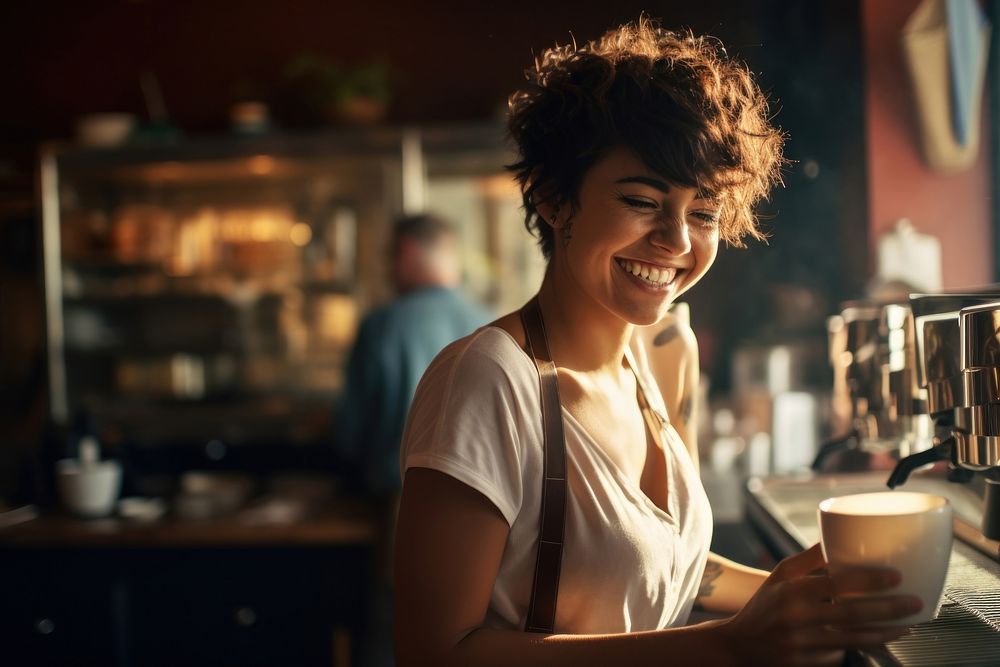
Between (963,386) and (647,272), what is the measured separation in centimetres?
37

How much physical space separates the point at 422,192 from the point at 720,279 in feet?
3.99

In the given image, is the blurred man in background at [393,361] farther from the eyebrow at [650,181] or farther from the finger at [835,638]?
the finger at [835,638]

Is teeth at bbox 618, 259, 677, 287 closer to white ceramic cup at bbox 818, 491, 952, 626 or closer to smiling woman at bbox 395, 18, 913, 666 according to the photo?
smiling woman at bbox 395, 18, 913, 666

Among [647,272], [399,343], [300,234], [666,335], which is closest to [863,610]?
[647,272]

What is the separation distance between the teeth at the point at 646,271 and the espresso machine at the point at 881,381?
1.46 feet

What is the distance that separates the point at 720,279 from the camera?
3.63 metres

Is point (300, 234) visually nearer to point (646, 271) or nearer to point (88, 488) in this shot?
point (88, 488)

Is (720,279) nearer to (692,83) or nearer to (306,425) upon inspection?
(306,425)

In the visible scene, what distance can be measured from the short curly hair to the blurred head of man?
2.04 meters

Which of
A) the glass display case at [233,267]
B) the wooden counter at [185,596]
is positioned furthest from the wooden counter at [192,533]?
the glass display case at [233,267]

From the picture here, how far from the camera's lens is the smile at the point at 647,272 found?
968 millimetres

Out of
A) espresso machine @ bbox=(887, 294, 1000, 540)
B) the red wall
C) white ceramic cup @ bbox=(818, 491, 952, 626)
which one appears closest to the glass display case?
the red wall

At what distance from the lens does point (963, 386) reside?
3.34ft

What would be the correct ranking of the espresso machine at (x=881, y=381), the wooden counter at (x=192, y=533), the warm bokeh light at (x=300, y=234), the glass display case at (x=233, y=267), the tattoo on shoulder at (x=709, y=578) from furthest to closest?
the warm bokeh light at (x=300, y=234)
the glass display case at (x=233, y=267)
the wooden counter at (x=192, y=533)
the espresso machine at (x=881, y=381)
the tattoo on shoulder at (x=709, y=578)
